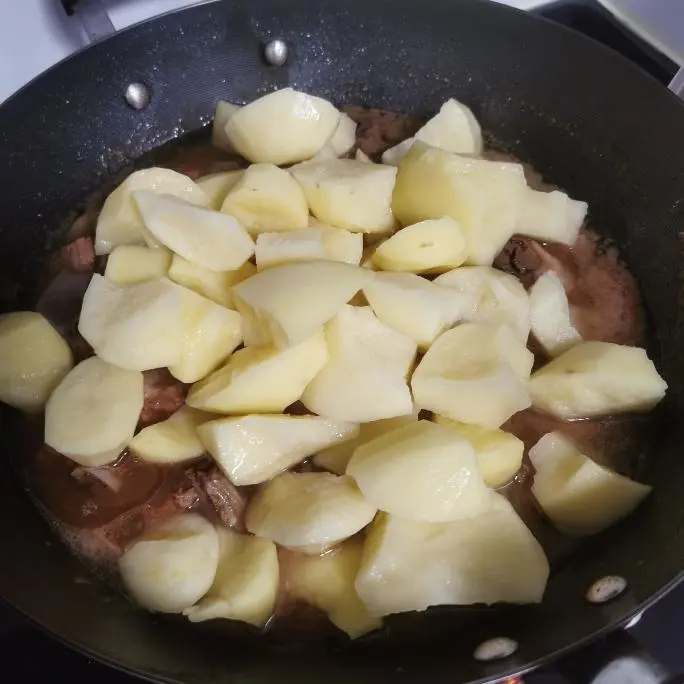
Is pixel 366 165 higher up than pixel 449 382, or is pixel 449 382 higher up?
pixel 366 165

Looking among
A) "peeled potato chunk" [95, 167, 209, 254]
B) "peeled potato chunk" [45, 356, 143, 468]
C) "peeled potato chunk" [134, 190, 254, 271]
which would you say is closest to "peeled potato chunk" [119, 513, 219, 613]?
"peeled potato chunk" [45, 356, 143, 468]

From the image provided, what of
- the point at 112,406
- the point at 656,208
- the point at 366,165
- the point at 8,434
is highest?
the point at 656,208

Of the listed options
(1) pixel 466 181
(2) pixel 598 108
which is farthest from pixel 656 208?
(1) pixel 466 181

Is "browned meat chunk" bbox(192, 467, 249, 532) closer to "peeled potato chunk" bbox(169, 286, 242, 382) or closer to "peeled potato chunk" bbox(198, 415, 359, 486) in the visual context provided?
"peeled potato chunk" bbox(198, 415, 359, 486)

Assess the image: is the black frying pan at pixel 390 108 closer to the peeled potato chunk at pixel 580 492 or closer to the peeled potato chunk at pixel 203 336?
the peeled potato chunk at pixel 580 492

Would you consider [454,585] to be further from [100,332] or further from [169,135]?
[169,135]

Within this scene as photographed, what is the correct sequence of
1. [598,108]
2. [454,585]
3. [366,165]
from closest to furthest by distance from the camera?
1. [454,585]
2. [366,165]
3. [598,108]
